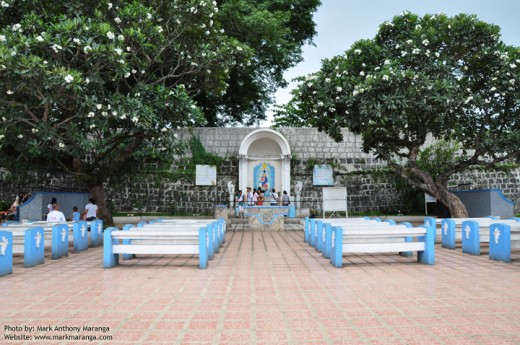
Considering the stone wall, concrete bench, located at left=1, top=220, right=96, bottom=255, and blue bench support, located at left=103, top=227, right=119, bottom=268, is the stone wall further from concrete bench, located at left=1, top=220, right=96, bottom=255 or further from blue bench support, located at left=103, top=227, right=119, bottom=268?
blue bench support, located at left=103, top=227, right=119, bottom=268

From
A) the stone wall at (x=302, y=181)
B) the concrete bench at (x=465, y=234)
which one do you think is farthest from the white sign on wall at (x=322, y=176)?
the concrete bench at (x=465, y=234)

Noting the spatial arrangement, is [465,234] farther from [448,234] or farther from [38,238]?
[38,238]

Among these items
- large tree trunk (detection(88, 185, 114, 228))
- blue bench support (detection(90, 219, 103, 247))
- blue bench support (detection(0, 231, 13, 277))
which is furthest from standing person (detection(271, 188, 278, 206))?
blue bench support (detection(0, 231, 13, 277))

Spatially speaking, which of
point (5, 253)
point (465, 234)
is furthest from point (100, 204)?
point (465, 234)

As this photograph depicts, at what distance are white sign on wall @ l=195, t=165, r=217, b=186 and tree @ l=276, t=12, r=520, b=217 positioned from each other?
7.31 m

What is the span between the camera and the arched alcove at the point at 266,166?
19.7 metres

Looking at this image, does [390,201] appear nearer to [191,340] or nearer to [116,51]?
[116,51]

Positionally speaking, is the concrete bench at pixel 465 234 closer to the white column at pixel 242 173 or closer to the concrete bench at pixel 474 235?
the concrete bench at pixel 474 235

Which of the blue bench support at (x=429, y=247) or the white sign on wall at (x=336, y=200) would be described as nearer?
the blue bench support at (x=429, y=247)

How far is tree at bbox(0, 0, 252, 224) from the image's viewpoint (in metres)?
9.02

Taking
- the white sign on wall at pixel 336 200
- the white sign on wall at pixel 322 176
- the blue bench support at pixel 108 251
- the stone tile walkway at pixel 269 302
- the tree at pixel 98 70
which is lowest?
the stone tile walkway at pixel 269 302

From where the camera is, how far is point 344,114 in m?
13.3

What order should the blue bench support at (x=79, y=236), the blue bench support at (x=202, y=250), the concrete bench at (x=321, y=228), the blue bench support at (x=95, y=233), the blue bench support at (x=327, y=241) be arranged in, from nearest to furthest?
the blue bench support at (x=202, y=250), the blue bench support at (x=327, y=241), the concrete bench at (x=321, y=228), the blue bench support at (x=79, y=236), the blue bench support at (x=95, y=233)

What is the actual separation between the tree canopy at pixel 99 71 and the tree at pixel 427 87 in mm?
3218
